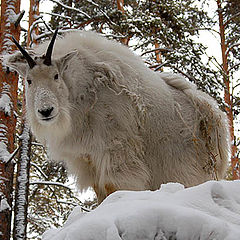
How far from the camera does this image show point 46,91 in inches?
163

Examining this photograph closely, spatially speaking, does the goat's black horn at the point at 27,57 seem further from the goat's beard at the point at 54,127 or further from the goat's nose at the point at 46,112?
the goat's nose at the point at 46,112

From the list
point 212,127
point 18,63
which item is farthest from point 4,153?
point 212,127

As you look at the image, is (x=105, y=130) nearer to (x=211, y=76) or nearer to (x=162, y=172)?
(x=162, y=172)

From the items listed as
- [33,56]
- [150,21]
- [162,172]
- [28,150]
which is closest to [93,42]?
[33,56]

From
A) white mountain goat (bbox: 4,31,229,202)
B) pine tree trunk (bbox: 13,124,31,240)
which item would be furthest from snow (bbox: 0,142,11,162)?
white mountain goat (bbox: 4,31,229,202)

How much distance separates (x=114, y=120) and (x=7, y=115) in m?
3.15

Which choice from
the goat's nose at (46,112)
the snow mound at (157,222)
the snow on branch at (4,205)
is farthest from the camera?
the snow on branch at (4,205)

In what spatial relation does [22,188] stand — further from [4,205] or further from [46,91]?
[46,91]

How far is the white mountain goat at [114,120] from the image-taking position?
4.32 m

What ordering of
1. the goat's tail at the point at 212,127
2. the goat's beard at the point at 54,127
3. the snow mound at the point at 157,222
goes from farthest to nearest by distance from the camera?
the goat's tail at the point at 212,127
the goat's beard at the point at 54,127
the snow mound at the point at 157,222

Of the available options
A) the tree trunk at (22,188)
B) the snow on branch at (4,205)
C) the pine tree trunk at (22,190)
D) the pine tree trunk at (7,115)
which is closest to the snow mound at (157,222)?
the snow on branch at (4,205)

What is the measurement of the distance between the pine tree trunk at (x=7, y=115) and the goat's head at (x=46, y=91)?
240 cm

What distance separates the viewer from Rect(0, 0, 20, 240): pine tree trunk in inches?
253

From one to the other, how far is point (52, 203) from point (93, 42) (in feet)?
27.3
